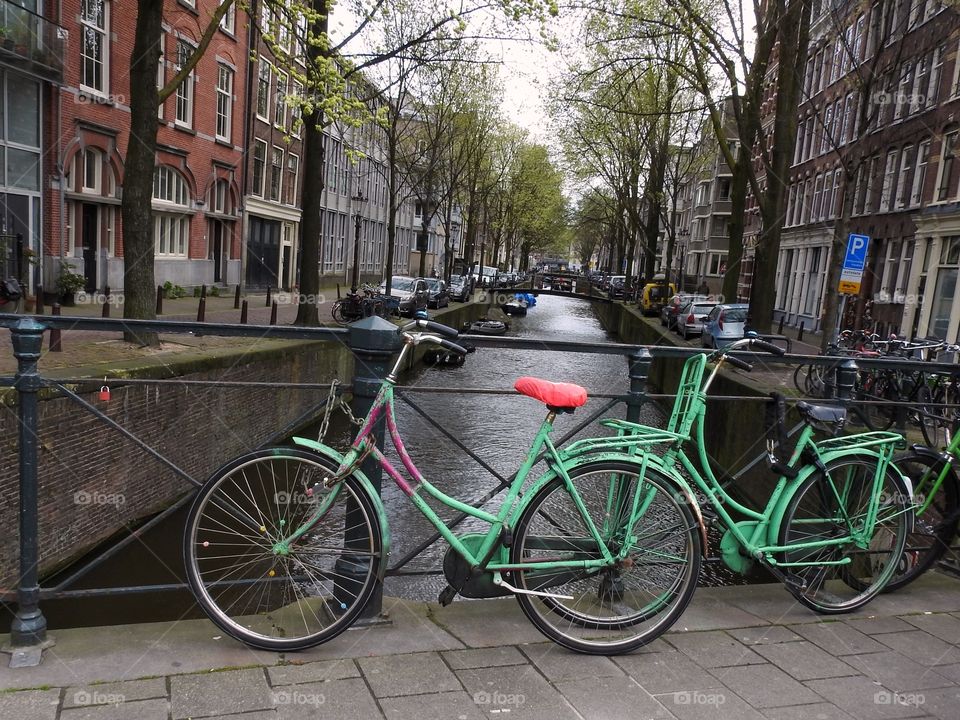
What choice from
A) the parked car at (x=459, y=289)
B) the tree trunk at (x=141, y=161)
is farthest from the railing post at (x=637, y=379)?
the parked car at (x=459, y=289)

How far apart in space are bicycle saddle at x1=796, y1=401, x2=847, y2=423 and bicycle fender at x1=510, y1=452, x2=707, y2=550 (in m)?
0.78

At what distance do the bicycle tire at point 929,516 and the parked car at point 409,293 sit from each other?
24.2 m

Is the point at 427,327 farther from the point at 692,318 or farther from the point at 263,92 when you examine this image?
the point at 263,92

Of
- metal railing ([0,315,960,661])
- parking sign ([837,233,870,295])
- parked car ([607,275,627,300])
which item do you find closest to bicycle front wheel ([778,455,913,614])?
metal railing ([0,315,960,661])

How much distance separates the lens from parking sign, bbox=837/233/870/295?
13797 millimetres

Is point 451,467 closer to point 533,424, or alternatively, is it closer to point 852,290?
point 533,424

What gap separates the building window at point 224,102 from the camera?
27141mm

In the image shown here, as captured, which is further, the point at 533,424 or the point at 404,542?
the point at 533,424

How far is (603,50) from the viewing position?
53.1 feet

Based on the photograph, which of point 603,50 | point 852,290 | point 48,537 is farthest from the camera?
point 603,50

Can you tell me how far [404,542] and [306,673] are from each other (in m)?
6.69

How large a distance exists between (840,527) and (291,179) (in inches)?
1368

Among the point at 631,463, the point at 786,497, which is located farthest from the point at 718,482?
the point at 631,463

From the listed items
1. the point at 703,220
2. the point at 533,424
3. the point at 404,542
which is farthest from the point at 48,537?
the point at 703,220
